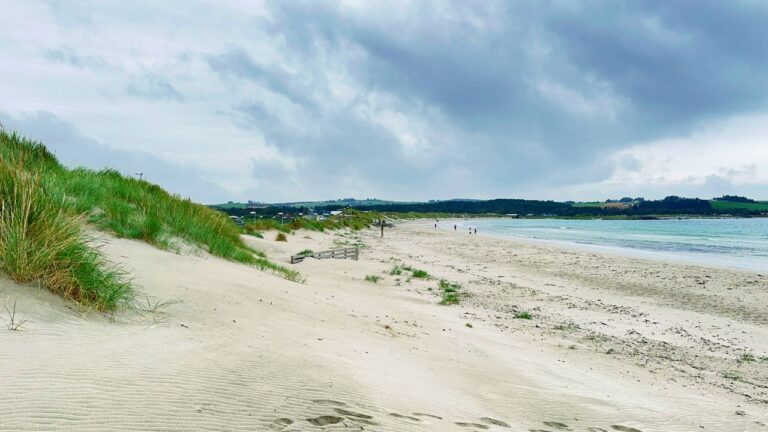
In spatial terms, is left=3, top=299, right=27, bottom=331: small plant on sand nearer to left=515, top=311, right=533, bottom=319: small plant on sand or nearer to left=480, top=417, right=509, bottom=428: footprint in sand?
left=480, top=417, right=509, bottom=428: footprint in sand

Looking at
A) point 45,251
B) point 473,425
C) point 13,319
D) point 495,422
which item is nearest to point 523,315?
point 495,422

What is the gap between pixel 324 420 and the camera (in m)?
3.31

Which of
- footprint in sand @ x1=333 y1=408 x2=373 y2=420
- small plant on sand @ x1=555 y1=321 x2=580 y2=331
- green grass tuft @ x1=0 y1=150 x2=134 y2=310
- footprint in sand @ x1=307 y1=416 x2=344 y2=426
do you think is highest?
green grass tuft @ x1=0 y1=150 x2=134 y2=310

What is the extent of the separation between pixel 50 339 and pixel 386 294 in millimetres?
9136

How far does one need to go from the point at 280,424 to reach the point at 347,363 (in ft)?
5.45

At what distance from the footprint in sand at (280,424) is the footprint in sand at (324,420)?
0.15 meters

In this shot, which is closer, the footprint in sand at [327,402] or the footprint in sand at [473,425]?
the footprint in sand at [327,402]

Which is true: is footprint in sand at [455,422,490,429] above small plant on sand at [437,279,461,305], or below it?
above

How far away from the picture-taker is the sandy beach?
3135 mm

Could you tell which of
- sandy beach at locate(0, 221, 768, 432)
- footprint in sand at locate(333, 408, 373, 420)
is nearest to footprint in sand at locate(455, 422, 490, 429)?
sandy beach at locate(0, 221, 768, 432)

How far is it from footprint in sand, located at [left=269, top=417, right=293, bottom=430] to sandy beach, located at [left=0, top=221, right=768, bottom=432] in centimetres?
1

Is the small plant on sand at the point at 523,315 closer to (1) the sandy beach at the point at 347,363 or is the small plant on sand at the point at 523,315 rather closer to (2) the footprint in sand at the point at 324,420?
(1) the sandy beach at the point at 347,363

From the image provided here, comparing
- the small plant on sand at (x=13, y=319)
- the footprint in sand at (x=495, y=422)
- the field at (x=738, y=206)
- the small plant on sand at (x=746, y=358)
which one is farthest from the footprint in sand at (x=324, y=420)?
the field at (x=738, y=206)

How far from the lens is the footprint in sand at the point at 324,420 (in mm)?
3258
